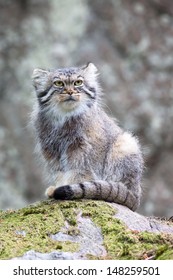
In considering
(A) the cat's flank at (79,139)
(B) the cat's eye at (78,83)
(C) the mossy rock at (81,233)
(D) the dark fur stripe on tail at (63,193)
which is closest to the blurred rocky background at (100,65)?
(A) the cat's flank at (79,139)

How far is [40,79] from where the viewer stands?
9.70m

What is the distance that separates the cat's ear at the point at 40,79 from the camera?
9617 mm

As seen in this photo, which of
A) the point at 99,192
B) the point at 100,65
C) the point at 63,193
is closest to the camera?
the point at 63,193

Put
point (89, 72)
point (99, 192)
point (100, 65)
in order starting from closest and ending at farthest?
point (99, 192)
point (89, 72)
point (100, 65)

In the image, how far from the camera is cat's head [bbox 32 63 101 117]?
9.32 metres

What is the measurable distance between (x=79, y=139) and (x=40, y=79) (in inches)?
32.2

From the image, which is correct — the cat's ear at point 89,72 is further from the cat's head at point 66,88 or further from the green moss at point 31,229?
the green moss at point 31,229

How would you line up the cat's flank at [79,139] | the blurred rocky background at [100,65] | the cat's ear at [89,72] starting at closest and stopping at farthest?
1. the cat's flank at [79,139]
2. the cat's ear at [89,72]
3. the blurred rocky background at [100,65]

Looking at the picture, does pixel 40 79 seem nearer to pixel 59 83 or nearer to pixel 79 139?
pixel 59 83

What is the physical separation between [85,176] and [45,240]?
6.81 ft

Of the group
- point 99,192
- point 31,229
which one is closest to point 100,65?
point 99,192

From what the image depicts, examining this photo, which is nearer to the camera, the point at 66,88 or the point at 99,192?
the point at 99,192

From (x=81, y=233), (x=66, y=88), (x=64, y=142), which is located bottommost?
(x=81, y=233)

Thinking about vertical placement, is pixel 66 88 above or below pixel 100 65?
below
